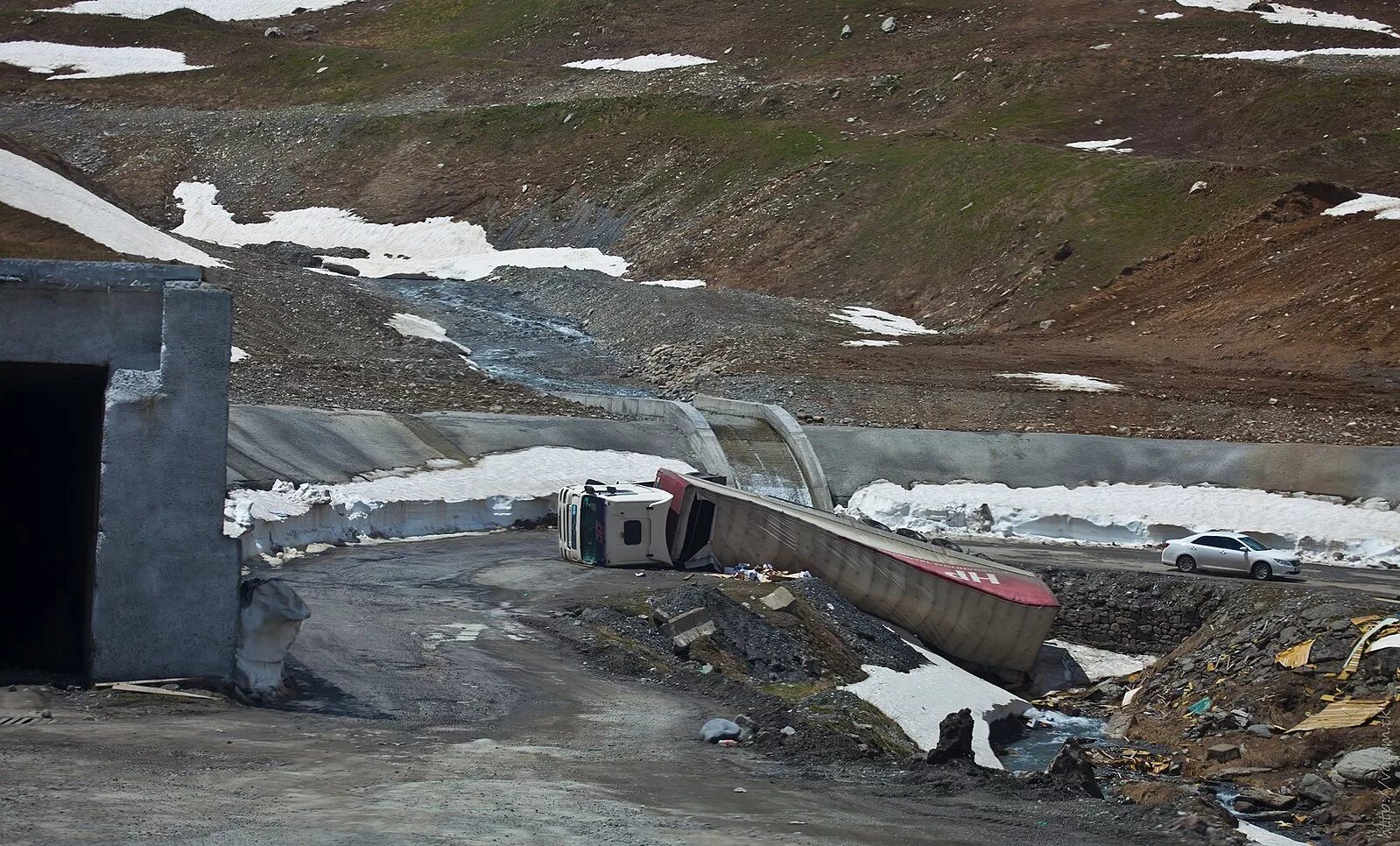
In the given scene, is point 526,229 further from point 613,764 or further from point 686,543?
point 613,764

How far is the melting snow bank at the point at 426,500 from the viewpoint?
25203 mm

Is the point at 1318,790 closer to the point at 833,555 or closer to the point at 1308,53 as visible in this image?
→ the point at 833,555

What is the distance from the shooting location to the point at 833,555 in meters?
24.1

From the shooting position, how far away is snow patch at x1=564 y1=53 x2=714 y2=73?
85312 mm

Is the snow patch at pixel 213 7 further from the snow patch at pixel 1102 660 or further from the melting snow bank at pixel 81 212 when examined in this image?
the snow patch at pixel 1102 660

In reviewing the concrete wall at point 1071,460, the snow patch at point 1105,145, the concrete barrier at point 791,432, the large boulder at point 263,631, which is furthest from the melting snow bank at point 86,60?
the large boulder at point 263,631

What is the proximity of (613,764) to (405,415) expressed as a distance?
71.4ft

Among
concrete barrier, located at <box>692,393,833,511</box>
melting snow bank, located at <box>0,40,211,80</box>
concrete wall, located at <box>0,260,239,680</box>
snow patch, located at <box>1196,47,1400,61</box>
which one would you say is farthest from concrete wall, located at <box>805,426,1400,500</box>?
melting snow bank, located at <box>0,40,211,80</box>

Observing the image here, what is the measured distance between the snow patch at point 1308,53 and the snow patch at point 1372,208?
80.8 ft

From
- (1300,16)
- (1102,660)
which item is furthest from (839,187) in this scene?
(1300,16)

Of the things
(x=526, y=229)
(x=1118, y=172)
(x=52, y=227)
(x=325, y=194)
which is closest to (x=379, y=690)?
(x=52, y=227)

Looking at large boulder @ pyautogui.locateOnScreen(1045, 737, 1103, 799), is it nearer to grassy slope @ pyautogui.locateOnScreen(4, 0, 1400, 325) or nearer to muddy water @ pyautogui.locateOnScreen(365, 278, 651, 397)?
muddy water @ pyautogui.locateOnScreen(365, 278, 651, 397)

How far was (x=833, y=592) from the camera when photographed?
916 inches

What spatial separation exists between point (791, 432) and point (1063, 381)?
8.64 metres
